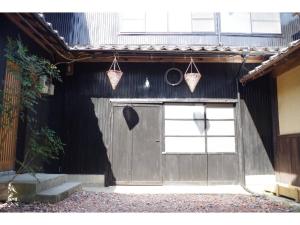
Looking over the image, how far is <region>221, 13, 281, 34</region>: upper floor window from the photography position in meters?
9.71

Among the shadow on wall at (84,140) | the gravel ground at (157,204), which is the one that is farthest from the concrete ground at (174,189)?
the shadow on wall at (84,140)

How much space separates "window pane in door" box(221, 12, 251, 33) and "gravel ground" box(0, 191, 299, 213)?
543cm

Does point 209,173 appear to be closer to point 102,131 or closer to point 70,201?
point 102,131

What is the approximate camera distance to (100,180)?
8039 millimetres

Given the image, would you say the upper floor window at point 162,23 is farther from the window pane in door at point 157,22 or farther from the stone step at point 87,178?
the stone step at point 87,178

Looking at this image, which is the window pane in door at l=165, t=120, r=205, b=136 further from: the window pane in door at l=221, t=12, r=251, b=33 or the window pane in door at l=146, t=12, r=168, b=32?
the window pane in door at l=221, t=12, r=251, b=33

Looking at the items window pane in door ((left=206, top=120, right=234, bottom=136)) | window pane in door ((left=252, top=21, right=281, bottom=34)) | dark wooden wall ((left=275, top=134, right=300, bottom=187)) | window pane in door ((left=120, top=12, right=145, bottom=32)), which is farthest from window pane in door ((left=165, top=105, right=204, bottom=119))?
window pane in door ((left=252, top=21, right=281, bottom=34))

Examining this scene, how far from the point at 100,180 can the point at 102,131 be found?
129 cm

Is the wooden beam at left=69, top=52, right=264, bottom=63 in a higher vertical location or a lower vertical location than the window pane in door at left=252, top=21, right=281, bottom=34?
lower

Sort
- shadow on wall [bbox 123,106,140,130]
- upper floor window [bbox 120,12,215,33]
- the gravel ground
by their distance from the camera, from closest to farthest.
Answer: the gravel ground → shadow on wall [bbox 123,106,140,130] → upper floor window [bbox 120,12,215,33]

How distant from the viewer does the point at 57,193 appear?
5191 millimetres

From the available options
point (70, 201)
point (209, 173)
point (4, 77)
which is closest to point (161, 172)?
point (209, 173)

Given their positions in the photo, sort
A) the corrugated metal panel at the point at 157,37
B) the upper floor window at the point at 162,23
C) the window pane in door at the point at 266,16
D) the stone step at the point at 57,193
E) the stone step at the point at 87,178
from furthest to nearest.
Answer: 1. the window pane in door at the point at 266,16
2. the upper floor window at the point at 162,23
3. the corrugated metal panel at the point at 157,37
4. the stone step at the point at 87,178
5. the stone step at the point at 57,193

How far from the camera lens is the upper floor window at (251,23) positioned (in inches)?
382
